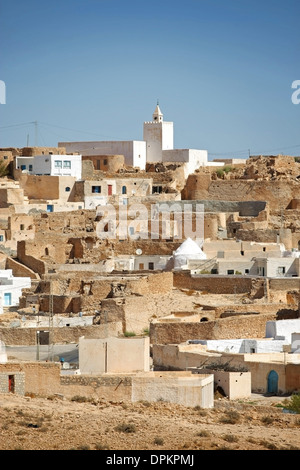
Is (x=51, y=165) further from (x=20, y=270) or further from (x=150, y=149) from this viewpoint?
(x=20, y=270)

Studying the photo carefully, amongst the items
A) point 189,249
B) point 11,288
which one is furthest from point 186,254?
point 11,288

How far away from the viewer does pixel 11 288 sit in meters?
37.1

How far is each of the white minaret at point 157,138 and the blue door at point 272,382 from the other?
29.5m

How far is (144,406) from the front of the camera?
23266mm

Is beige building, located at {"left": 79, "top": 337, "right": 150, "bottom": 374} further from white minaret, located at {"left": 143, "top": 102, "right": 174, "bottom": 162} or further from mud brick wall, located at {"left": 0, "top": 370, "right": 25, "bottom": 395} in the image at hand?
white minaret, located at {"left": 143, "top": 102, "right": 174, "bottom": 162}

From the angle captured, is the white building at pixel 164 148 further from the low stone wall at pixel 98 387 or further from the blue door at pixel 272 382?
the low stone wall at pixel 98 387

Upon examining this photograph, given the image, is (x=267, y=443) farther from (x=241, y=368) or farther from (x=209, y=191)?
(x=209, y=191)

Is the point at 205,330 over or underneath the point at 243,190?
underneath

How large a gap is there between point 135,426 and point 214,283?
16475 mm

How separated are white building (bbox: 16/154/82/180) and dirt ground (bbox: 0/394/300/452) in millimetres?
27421

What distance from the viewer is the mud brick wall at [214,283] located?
36812mm

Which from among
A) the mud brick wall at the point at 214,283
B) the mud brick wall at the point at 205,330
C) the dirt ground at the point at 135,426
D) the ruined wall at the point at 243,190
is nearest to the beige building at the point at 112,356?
the dirt ground at the point at 135,426

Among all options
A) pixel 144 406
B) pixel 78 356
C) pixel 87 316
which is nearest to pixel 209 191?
pixel 87 316

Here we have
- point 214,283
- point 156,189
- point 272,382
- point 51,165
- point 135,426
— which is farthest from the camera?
point 156,189
